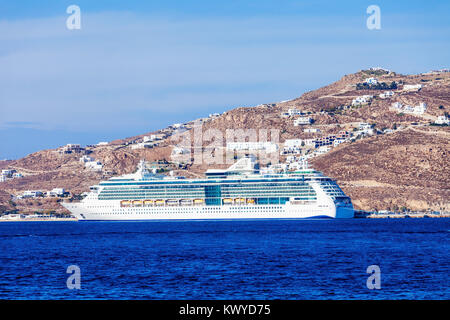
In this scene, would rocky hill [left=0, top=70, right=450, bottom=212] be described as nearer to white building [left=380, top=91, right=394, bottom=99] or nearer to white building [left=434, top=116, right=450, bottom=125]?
white building [left=380, top=91, right=394, bottom=99]

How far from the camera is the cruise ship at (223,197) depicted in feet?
296

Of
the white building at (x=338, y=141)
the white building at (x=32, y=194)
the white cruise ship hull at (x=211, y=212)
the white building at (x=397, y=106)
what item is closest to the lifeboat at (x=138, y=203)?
the white cruise ship hull at (x=211, y=212)

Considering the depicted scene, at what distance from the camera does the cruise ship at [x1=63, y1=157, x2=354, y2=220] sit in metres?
90.2

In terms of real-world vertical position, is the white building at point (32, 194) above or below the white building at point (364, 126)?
below

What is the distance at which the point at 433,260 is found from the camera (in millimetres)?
37344

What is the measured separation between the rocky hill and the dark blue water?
185 feet

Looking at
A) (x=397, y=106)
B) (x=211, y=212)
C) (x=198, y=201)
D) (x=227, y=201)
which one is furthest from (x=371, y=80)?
(x=211, y=212)

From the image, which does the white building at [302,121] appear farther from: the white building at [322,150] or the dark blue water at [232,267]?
the dark blue water at [232,267]

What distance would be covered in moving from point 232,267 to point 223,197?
204 ft

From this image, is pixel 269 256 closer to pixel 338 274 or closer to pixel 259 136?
pixel 338 274

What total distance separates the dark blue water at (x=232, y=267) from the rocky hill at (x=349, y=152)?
185 feet

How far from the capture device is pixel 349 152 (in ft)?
422

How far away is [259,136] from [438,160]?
47.3m
